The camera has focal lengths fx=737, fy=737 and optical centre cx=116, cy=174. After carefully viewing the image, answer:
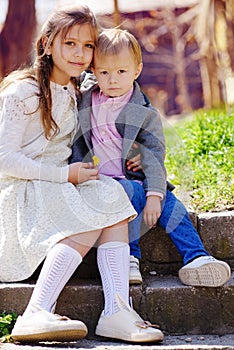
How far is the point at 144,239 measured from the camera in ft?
11.1

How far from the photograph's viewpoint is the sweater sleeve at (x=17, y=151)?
124 inches

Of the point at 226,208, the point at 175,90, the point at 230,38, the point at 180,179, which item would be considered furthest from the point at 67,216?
the point at 175,90

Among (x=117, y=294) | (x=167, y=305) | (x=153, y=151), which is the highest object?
(x=153, y=151)

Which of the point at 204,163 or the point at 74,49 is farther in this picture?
the point at 204,163

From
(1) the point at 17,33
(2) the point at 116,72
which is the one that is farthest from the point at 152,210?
(1) the point at 17,33

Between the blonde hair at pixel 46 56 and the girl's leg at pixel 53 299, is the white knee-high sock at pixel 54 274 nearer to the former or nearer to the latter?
the girl's leg at pixel 53 299

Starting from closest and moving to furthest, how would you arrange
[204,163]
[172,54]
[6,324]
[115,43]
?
[6,324] → [115,43] → [204,163] → [172,54]

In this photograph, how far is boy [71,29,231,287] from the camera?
10.5ft

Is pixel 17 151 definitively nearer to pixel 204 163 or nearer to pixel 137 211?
pixel 137 211

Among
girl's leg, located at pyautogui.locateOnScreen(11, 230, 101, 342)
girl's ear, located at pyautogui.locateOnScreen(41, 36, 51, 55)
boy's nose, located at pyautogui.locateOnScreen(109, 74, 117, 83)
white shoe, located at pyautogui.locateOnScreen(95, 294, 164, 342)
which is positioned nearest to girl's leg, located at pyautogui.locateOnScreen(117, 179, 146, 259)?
girl's leg, located at pyautogui.locateOnScreen(11, 230, 101, 342)

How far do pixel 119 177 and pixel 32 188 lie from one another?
39cm

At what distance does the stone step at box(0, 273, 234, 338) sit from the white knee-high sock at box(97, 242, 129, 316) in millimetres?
107

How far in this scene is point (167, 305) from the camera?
3125 millimetres

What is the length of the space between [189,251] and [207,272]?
142mm
